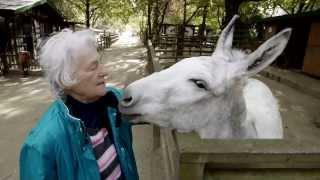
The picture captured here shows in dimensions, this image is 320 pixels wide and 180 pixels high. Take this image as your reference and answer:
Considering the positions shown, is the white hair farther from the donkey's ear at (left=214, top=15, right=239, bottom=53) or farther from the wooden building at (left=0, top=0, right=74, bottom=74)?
the wooden building at (left=0, top=0, right=74, bottom=74)

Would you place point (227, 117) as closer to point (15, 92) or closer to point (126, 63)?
point (15, 92)

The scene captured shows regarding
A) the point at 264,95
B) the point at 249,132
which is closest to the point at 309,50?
the point at 264,95

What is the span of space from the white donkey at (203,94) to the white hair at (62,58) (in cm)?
30

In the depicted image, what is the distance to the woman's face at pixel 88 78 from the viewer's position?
5.74 feet

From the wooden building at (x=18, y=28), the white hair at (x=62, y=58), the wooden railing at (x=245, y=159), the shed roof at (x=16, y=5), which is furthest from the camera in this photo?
the wooden building at (x=18, y=28)

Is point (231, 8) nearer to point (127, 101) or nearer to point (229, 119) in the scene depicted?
point (229, 119)

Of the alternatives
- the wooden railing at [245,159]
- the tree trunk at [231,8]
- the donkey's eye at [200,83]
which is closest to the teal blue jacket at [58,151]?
the wooden railing at [245,159]

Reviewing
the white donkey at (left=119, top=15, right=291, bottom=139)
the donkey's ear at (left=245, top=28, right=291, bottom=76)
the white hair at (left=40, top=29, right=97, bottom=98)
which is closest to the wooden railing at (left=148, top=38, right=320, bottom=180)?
the white donkey at (left=119, top=15, right=291, bottom=139)

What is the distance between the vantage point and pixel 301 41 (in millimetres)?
16609

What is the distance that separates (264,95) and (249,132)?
105 cm

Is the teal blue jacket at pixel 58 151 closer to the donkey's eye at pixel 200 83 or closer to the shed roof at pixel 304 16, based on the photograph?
the donkey's eye at pixel 200 83

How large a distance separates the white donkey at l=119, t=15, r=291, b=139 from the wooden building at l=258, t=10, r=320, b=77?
12552 millimetres

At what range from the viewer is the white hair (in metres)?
1.71

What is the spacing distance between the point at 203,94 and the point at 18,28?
51.2 feet
